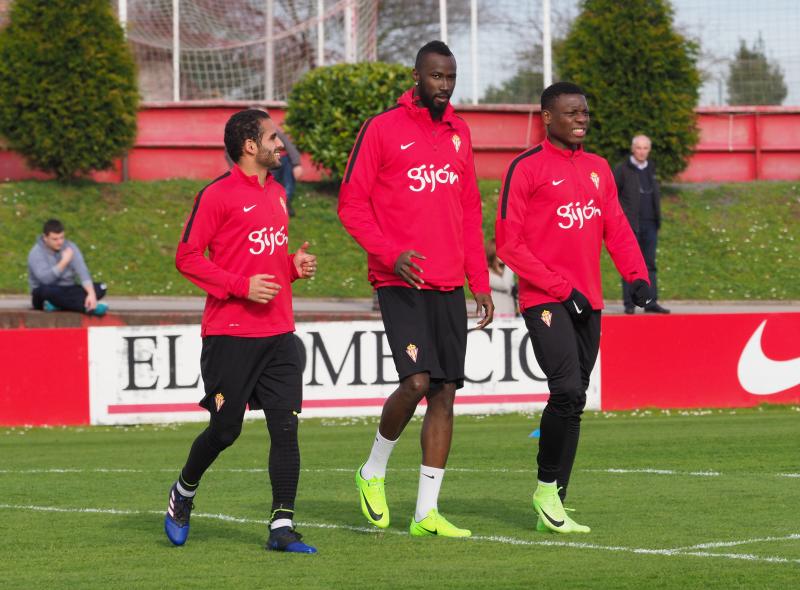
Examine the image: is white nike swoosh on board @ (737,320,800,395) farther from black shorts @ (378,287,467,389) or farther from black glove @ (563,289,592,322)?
black shorts @ (378,287,467,389)

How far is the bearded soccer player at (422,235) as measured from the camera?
7.30m

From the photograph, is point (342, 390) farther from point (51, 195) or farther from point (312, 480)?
point (51, 195)

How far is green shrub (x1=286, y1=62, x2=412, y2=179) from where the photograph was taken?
1006 inches

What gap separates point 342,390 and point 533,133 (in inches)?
559

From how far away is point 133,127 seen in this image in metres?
25.7

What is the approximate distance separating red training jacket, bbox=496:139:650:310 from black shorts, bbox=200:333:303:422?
1239 mm

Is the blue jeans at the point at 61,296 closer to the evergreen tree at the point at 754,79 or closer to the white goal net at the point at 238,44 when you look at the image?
the white goal net at the point at 238,44

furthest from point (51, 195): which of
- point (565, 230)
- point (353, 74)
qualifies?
point (565, 230)

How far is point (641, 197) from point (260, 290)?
12.5 meters

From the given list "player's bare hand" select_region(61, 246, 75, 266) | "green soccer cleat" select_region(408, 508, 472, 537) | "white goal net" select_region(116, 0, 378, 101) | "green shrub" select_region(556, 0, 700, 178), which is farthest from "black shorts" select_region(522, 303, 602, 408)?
"white goal net" select_region(116, 0, 378, 101)

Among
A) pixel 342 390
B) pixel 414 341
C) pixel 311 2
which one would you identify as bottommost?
pixel 342 390

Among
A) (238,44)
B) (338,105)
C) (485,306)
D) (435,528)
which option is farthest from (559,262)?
(238,44)

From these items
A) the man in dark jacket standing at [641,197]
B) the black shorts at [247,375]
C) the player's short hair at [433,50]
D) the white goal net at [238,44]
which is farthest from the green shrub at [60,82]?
the black shorts at [247,375]

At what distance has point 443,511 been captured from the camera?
27.0ft
